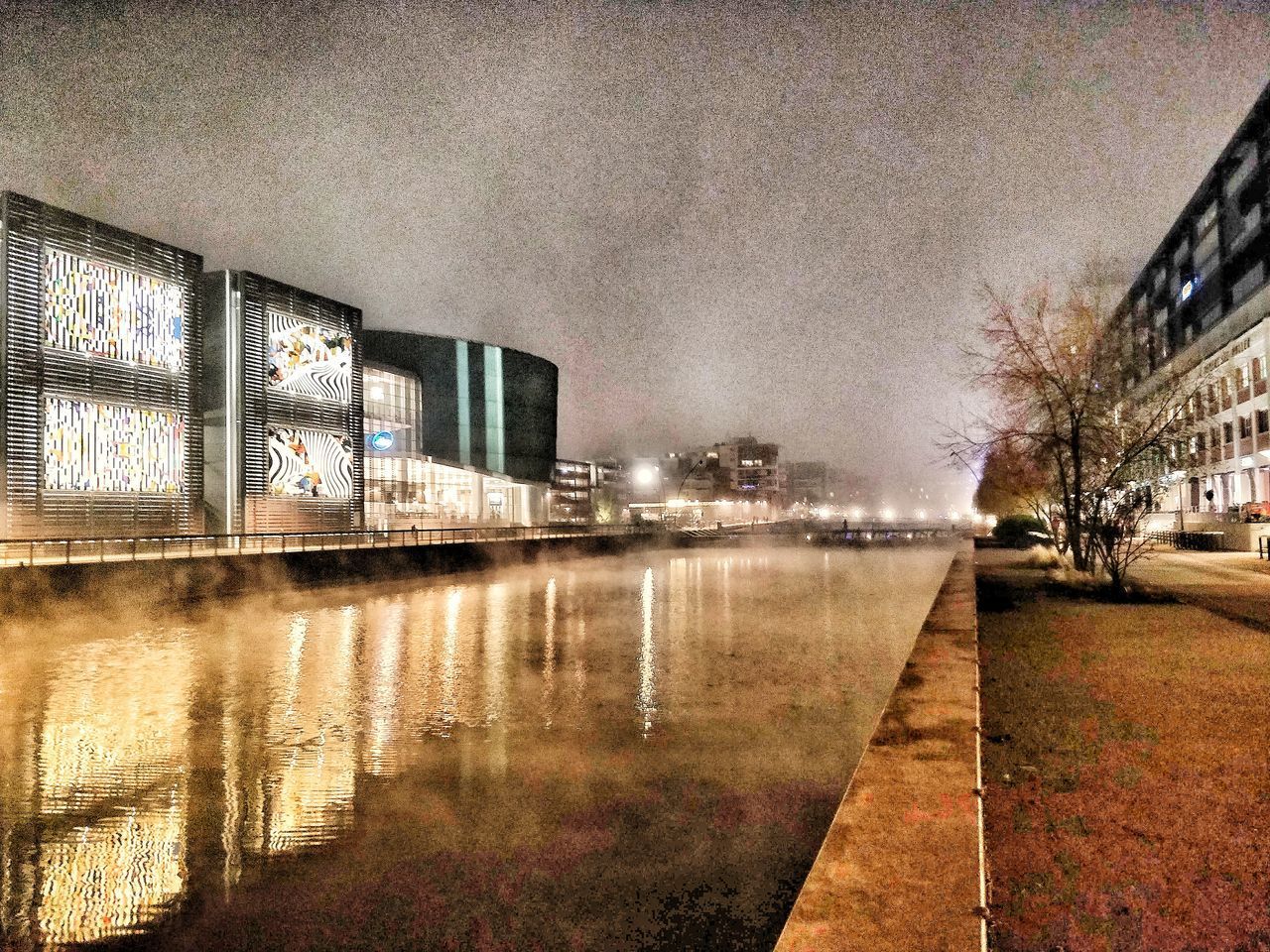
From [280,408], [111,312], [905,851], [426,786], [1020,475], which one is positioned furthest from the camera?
[280,408]

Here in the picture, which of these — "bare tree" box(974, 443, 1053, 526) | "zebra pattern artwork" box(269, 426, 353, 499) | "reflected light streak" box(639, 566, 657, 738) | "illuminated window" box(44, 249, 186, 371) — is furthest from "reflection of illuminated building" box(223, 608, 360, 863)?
"zebra pattern artwork" box(269, 426, 353, 499)

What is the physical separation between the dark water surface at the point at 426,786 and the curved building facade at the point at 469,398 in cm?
7466

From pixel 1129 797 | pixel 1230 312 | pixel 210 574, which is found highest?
pixel 1230 312

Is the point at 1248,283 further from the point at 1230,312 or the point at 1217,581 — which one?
the point at 1217,581

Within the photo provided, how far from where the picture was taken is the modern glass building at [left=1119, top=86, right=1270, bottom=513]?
4928cm

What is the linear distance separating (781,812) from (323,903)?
291 cm

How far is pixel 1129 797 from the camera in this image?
4.83 m

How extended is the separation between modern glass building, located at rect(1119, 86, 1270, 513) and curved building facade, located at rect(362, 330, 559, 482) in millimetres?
61546

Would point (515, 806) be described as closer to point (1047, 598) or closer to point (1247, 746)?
point (1247, 746)

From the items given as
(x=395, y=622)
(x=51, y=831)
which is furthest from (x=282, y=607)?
(x=51, y=831)

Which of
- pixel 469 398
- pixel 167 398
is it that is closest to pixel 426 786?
pixel 167 398

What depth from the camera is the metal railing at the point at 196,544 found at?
22562mm

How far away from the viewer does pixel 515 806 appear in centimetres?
571

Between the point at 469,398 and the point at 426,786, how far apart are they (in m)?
86.0
